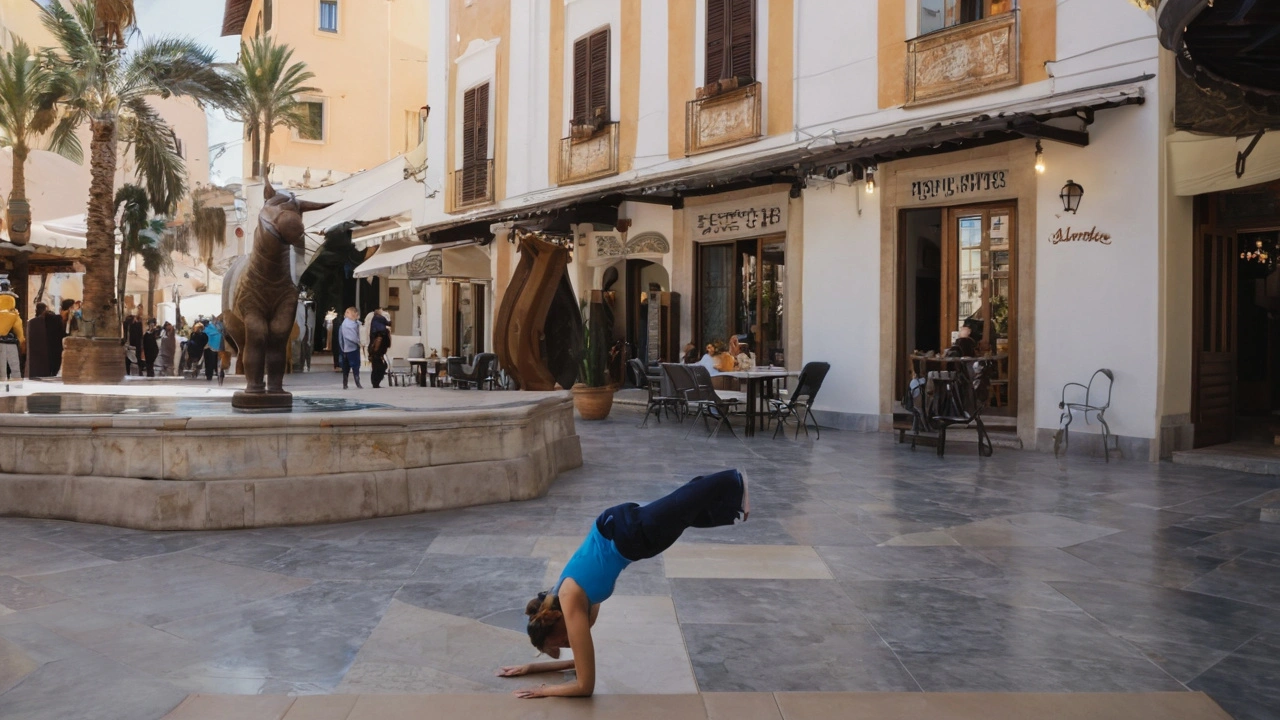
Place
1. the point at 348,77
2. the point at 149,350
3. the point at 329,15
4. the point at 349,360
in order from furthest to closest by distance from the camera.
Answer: the point at 348,77 → the point at 329,15 → the point at 149,350 → the point at 349,360

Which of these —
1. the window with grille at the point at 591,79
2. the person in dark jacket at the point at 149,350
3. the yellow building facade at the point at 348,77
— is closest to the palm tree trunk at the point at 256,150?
the yellow building facade at the point at 348,77

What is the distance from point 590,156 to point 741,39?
13.7ft

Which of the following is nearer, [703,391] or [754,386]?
[703,391]

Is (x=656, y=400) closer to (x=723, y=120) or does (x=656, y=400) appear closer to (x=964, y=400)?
(x=964, y=400)

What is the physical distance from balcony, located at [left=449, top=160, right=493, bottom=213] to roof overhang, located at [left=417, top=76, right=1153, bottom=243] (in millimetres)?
1593

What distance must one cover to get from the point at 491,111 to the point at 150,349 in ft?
31.9

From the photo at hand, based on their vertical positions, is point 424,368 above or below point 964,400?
above

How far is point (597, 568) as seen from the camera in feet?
10.4

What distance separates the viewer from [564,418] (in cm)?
864

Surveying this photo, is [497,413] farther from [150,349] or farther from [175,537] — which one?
[150,349]

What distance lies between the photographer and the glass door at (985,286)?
1135 centimetres

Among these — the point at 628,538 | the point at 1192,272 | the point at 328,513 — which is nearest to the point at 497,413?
the point at 328,513

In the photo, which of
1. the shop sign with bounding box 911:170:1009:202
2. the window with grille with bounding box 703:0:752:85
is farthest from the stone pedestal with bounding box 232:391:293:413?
the window with grille with bounding box 703:0:752:85

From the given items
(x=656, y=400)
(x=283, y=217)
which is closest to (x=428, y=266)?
(x=656, y=400)
